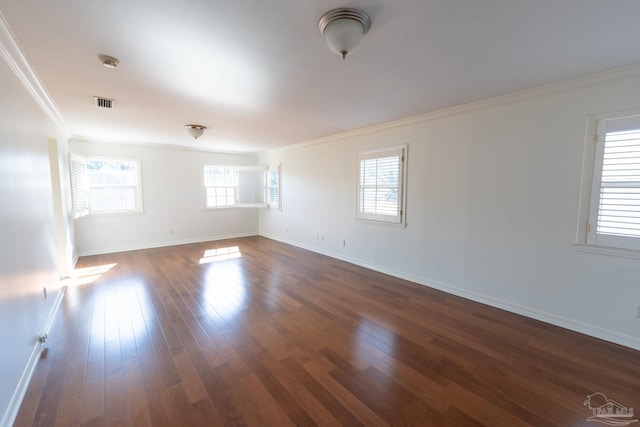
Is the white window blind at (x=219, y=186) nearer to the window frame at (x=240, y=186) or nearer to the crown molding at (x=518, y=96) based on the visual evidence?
the window frame at (x=240, y=186)

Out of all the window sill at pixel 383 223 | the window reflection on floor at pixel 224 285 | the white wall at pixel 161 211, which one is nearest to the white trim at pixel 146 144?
the white wall at pixel 161 211

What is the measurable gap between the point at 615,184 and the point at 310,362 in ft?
10.2

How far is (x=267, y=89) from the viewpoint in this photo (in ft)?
8.96

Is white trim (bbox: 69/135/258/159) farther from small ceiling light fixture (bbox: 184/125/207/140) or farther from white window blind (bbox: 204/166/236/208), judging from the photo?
small ceiling light fixture (bbox: 184/125/207/140)

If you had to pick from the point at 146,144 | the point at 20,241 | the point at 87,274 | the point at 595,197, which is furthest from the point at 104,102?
the point at 595,197

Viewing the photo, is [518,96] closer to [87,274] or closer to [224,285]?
[224,285]

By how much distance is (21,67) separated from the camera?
7.07 ft

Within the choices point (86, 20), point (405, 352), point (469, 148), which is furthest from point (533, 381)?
point (86, 20)

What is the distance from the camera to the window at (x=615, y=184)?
230 centimetres

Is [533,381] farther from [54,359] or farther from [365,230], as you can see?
[54,359]

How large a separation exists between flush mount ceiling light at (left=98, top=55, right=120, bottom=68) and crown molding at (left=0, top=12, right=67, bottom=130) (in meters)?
0.47

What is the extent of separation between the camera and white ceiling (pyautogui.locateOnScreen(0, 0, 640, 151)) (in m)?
1.55

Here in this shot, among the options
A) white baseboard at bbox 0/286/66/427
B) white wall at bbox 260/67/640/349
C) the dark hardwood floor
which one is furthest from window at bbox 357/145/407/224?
white baseboard at bbox 0/286/66/427

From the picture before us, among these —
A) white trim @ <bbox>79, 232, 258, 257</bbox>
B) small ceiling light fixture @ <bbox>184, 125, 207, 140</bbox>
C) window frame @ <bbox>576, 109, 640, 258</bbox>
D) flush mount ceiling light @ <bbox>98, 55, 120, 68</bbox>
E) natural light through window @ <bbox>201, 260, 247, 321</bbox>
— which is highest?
flush mount ceiling light @ <bbox>98, 55, 120, 68</bbox>
